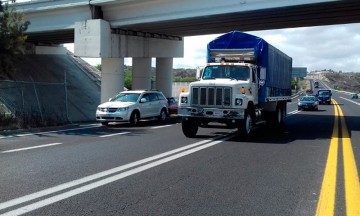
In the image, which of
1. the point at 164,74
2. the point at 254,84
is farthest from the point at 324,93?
the point at 254,84

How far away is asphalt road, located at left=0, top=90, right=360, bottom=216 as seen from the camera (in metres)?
5.86

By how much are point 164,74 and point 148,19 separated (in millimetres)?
9786

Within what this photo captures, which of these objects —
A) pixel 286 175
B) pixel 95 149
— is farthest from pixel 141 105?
pixel 286 175

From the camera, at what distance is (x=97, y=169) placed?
8.52m

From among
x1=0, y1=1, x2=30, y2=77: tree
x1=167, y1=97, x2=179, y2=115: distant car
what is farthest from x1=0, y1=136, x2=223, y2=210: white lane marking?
x1=167, y1=97, x2=179, y2=115: distant car

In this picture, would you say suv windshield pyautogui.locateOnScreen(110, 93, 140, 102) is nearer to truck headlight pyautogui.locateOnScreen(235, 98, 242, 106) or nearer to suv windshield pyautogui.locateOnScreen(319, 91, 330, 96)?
truck headlight pyautogui.locateOnScreen(235, 98, 242, 106)

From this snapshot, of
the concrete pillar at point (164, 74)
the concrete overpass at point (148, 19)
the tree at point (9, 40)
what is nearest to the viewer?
the tree at point (9, 40)

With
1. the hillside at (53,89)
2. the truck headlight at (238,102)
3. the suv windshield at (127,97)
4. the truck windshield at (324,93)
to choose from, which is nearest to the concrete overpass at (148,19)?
the hillside at (53,89)

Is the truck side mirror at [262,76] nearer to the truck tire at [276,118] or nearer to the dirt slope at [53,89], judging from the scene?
the truck tire at [276,118]

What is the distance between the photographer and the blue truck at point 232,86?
45.6ft

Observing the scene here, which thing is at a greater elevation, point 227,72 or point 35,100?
point 227,72

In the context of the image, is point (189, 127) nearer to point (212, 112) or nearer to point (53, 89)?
point (212, 112)

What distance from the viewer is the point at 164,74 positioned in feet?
115

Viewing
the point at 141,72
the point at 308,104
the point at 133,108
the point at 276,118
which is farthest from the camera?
the point at 308,104
